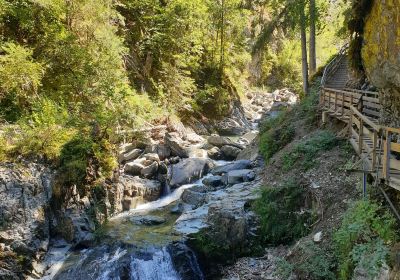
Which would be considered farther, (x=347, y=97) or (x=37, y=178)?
(x=347, y=97)

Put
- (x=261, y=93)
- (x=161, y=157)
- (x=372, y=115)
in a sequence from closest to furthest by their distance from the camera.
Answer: (x=372, y=115) < (x=161, y=157) < (x=261, y=93)

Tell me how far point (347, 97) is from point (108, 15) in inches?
522

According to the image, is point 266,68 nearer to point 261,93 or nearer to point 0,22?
point 261,93

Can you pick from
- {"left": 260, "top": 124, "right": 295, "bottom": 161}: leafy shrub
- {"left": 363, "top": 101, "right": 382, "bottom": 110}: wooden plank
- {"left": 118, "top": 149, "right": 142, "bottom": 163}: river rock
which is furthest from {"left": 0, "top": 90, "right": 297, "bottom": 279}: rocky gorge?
{"left": 363, "top": 101, "right": 382, "bottom": 110}: wooden plank

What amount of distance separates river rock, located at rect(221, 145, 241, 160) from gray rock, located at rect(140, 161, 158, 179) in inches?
199

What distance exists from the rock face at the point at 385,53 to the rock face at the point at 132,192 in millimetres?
9944

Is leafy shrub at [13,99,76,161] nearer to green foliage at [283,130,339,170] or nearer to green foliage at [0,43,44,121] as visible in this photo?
green foliage at [0,43,44,121]

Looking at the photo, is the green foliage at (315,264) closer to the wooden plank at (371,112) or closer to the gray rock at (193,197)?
the wooden plank at (371,112)

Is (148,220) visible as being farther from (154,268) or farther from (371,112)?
(371,112)

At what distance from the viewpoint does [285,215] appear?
11391 millimetres

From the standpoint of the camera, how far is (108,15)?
788 inches

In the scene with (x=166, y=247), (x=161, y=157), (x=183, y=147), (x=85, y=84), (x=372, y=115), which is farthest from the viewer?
(x=183, y=147)

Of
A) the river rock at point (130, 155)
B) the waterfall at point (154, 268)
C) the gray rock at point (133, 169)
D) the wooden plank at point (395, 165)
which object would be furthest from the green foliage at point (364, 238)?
the river rock at point (130, 155)

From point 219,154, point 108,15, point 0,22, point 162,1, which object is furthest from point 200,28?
point 0,22
